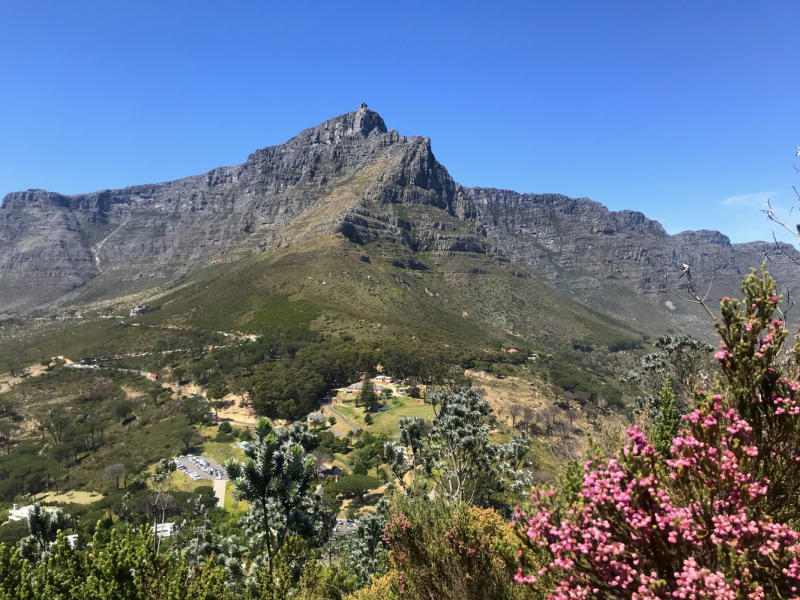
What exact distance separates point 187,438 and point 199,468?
961 cm

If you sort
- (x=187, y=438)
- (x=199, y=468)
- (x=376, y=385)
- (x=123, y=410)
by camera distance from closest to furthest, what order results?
(x=199, y=468)
(x=187, y=438)
(x=123, y=410)
(x=376, y=385)

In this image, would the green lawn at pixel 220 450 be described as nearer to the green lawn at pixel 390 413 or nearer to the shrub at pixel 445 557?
the green lawn at pixel 390 413

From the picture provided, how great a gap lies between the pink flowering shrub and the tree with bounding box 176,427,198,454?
71290mm

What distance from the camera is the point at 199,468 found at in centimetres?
5725

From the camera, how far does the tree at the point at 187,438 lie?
A: 63.8 m

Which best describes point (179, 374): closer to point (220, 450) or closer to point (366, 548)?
point (220, 450)

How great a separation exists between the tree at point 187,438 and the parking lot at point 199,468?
2.41 m

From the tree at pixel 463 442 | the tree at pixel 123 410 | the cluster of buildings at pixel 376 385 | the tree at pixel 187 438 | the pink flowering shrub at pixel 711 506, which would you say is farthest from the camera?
the cluster of buildings at pixel 376 385

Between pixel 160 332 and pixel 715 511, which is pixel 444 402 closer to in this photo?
pixel 715 511

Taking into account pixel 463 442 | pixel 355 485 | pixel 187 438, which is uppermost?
pixel 463 442

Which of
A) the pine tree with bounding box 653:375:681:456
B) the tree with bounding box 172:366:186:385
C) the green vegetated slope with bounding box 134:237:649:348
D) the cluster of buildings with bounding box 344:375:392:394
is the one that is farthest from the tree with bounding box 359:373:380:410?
the pine tree with bounding box 653:375:681:456

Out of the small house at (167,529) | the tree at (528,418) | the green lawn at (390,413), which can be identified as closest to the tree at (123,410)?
the green lawn at (390,413)

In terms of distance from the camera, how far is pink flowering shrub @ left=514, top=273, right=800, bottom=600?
4.65 metres

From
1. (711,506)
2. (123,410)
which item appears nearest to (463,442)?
(711,506)
